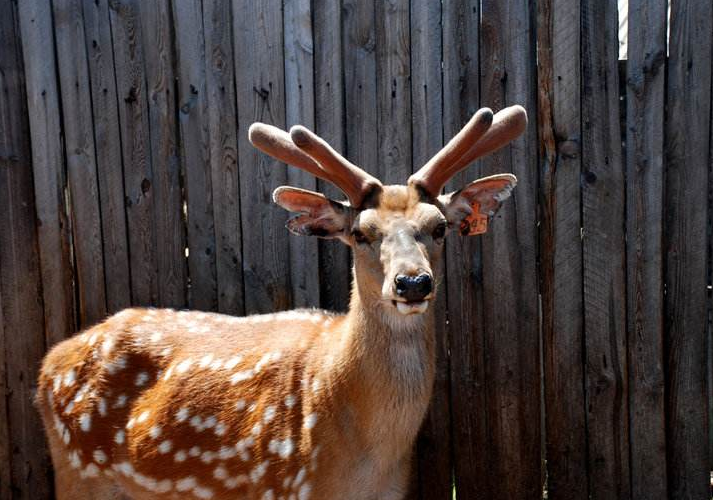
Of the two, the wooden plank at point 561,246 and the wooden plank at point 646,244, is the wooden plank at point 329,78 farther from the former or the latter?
the wooden plank at point 646,244

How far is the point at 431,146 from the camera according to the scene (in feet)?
15.1

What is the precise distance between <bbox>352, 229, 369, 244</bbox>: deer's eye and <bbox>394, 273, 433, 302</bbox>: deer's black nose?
43 cm

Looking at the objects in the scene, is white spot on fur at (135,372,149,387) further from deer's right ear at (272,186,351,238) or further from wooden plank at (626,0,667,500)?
wooden plank at (626,0,667,500)

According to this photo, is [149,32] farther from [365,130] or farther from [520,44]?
[520,44]

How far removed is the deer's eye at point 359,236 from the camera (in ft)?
12.1

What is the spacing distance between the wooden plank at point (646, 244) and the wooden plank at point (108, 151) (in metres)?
2.84

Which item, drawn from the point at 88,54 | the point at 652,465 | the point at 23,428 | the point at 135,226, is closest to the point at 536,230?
the point at 652,465

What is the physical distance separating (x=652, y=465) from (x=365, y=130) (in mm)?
2438

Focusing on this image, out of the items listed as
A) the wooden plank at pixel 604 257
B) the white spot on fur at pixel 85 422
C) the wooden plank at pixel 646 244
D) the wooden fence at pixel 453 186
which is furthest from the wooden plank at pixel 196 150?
the wooden plank at pixel 646 244

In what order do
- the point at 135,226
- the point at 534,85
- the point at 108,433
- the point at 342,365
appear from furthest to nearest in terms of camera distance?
1. the point at 135,226
2. the point at 534,85
3. the point at 108,433
4. the point at 342,365

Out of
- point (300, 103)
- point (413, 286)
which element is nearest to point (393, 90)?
point (300, 103)

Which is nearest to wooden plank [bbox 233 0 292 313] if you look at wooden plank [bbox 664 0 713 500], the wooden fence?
the wooden fence

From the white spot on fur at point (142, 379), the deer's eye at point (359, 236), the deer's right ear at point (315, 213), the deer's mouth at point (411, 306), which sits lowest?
the white spot on fur at point (142, 379)

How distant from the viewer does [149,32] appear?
476 centimetres
